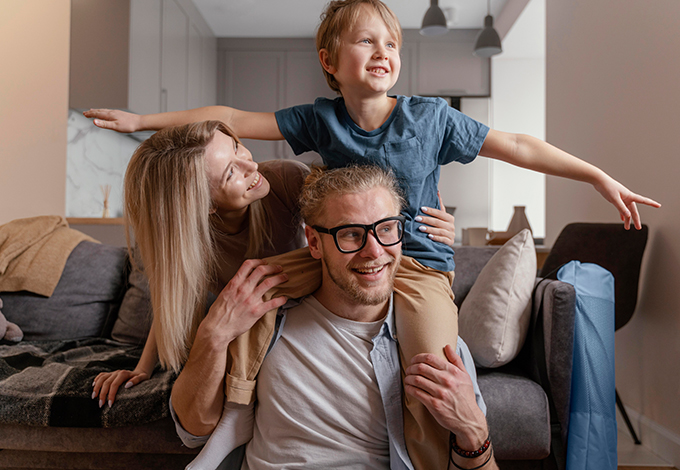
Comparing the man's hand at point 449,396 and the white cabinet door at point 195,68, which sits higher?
the white cabinet door at point 195,68

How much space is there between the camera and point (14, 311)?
2217 mm

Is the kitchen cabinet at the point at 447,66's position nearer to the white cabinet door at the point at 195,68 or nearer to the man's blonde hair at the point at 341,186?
the white cabinet door at the point at 195,68

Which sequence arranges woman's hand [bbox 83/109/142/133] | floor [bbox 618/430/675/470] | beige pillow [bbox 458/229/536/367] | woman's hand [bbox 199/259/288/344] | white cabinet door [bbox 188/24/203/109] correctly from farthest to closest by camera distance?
white cabinet door [bbox 188/24/203/109] → floor [bbox 618/430/675/470] → beige pillow [bbox 458/229/536/367] → woman's hand [bbox 83/109/142/133] → woman's hand [bbox 199/259/288/344]

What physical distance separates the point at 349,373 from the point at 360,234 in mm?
360

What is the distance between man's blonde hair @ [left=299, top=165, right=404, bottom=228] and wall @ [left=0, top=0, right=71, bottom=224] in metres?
2.74

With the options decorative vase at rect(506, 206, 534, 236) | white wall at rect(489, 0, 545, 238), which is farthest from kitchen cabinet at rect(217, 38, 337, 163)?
decorative vase at rect(506, 206, 534, 236)

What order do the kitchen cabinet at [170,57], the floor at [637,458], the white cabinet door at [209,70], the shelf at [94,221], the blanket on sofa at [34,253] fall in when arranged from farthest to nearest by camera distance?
the white cabinet door at [209,70]
the kitchen cabinet at [170,57]
the shelf at [94,221]
the blanket on sofa at [34,253]
the floor at [637,458]

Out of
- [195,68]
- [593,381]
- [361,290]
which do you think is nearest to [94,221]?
[195,68]

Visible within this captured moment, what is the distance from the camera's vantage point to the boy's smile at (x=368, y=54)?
133cm

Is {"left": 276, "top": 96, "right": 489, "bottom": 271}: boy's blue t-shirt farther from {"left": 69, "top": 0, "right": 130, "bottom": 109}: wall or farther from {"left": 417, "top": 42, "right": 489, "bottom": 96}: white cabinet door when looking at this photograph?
{"left": 417, "top": 42, "right": 489, "bottom": 96}: white cabinet door

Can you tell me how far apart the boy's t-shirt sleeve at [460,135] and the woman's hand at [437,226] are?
18 centimetres

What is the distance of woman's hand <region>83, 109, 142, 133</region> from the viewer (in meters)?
1.35

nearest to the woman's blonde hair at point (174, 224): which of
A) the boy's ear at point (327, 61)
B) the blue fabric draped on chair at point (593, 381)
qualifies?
the boy's ear at point (327, 61)

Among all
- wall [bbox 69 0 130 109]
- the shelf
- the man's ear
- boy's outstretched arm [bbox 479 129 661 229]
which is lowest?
the man's ear
